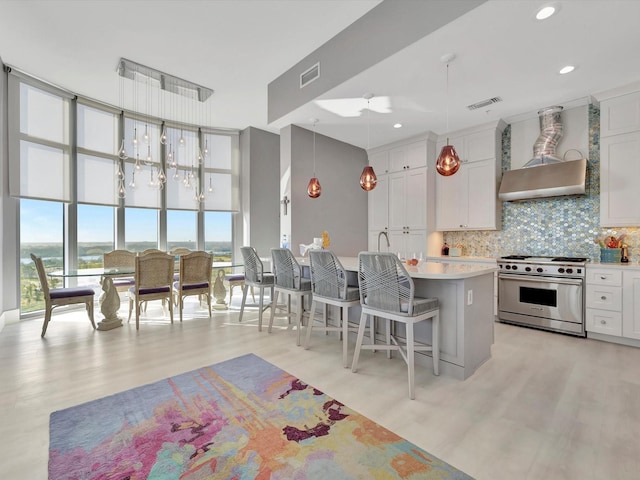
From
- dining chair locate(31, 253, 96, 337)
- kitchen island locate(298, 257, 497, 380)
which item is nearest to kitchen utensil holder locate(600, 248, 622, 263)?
kitchen island locate(298, 257, 497, 380)

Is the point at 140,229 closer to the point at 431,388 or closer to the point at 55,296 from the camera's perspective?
the point at 55,296

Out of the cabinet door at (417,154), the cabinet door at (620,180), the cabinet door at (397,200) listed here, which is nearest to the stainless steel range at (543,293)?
the cabinet door at (620,180)

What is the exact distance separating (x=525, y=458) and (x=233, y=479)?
152cm

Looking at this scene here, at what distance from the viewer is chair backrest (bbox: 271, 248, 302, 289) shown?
3363 millimetres

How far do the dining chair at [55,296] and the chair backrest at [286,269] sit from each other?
2435mm

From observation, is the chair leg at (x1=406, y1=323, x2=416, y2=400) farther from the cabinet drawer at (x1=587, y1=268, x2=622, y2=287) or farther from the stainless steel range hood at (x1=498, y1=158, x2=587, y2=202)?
the stainless steel range hood at (x1=498, y1=158, x2=587, y2=202)

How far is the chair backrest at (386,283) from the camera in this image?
226cm

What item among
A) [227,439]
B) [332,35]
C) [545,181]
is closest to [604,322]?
[545,181]

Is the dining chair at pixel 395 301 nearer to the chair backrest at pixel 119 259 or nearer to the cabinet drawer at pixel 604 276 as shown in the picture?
the cabinet drawer at pixel 604 276

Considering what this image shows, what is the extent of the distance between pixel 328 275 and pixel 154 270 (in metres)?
2.49

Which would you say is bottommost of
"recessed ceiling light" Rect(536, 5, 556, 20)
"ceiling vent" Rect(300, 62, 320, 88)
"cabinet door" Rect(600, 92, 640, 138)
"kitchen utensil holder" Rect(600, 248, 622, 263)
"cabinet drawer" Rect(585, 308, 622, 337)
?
"cabinet drawer" Rect(585, 308, 622, 337)

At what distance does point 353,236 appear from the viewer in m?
5.98

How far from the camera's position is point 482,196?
15.3 ft

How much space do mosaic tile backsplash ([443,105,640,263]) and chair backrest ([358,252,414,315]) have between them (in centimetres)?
319
